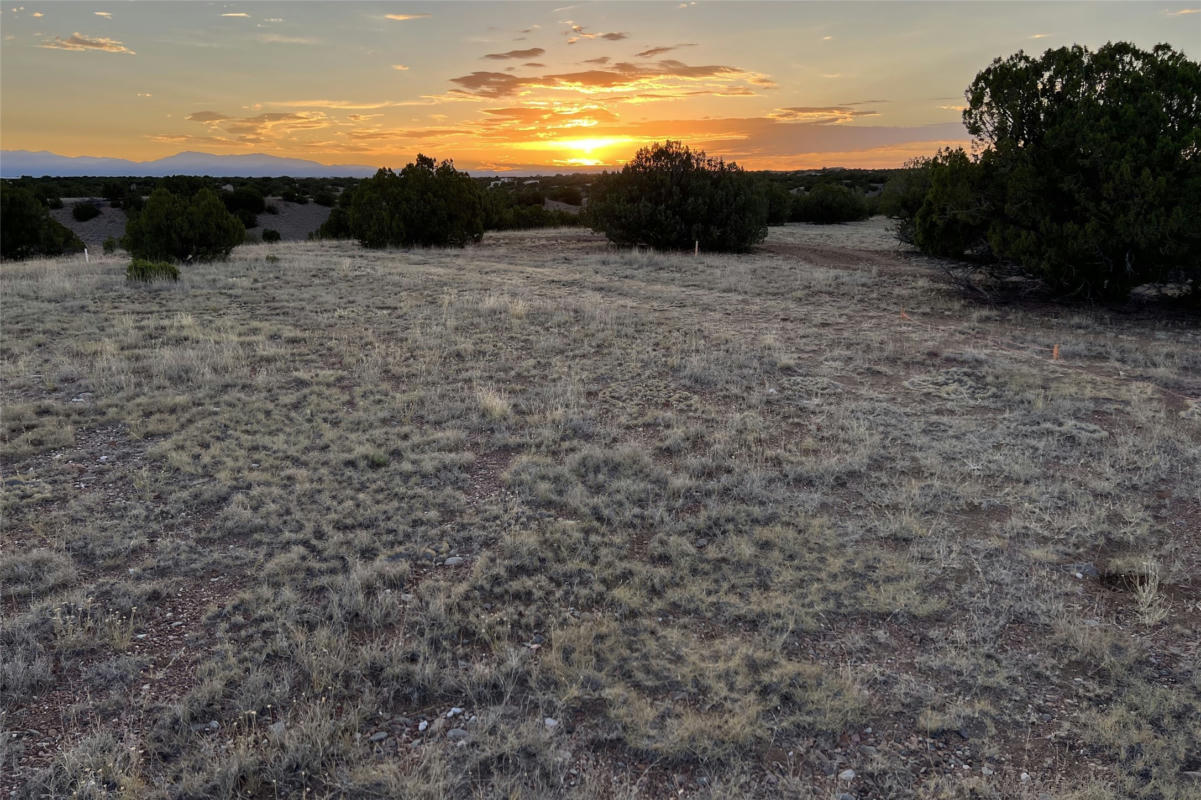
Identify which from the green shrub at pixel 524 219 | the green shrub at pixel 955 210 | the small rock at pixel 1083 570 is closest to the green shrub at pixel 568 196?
the green shrub at pixel 524 219

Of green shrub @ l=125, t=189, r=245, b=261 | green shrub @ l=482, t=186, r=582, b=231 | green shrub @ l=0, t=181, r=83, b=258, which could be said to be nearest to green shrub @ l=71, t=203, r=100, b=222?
green shrub @ l=0, t=181, r=83, b=258

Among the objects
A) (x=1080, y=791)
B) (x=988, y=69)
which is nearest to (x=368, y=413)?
(x=1080, y=791)

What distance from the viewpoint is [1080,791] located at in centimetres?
293

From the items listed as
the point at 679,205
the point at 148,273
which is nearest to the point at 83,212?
the point at 148,273

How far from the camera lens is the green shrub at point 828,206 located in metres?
35.8

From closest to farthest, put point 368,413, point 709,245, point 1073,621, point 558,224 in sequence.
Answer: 1. point 1073,621
2. point 368,413
3. point 709,245
4. point 558,224

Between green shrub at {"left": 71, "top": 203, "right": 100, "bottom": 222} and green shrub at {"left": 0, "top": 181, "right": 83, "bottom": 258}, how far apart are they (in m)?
19.3

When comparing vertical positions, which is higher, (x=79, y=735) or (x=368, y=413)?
(x=368, y=413)

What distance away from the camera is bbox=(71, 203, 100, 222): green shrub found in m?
38.4

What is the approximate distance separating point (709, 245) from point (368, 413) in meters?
17.3

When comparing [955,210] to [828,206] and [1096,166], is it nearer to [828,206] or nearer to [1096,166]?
[1096,166]

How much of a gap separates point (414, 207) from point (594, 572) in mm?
20324

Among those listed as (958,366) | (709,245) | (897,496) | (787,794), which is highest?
(709,245)

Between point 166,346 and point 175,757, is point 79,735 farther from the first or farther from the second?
point 166,346
